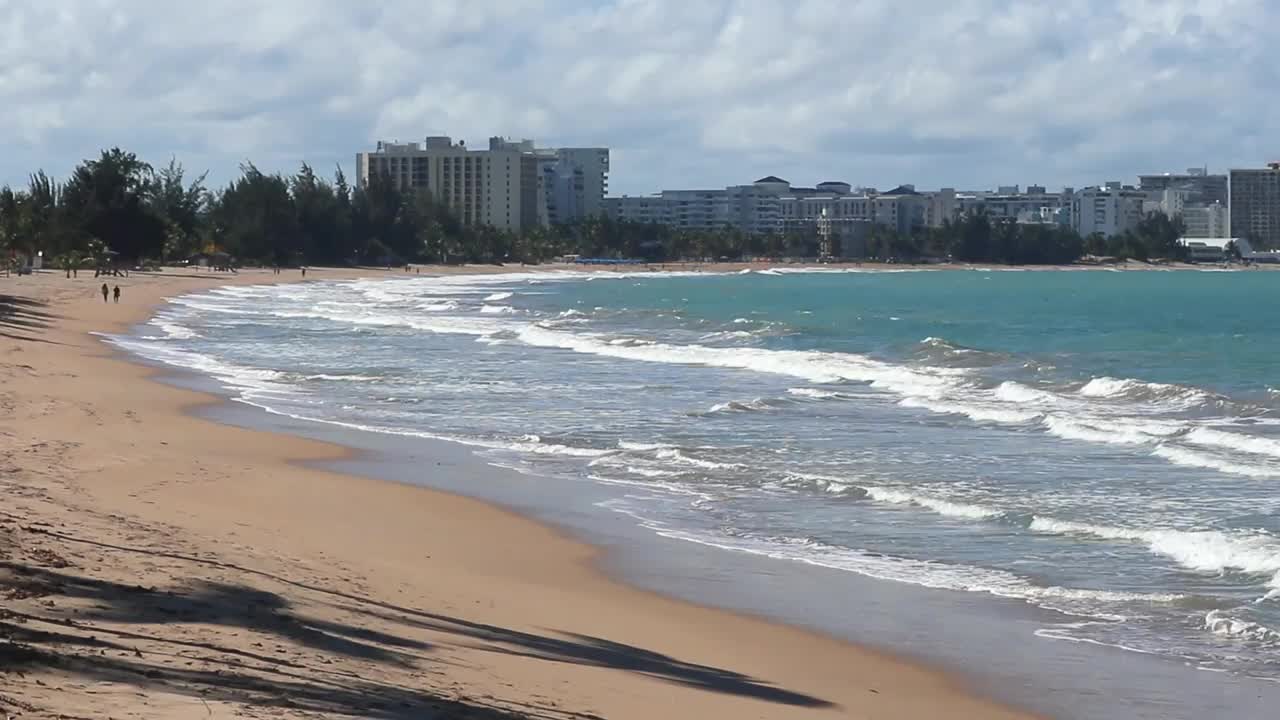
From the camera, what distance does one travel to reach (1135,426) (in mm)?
24406

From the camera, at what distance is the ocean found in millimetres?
13266

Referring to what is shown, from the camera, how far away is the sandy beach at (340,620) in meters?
7.69

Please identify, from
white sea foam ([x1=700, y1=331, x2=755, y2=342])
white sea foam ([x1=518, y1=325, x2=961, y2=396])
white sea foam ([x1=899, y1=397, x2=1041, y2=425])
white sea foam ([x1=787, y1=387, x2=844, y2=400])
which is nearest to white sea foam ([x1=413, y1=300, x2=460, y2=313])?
white sea foam ([x1=700, y1=331, x2=755, y2=342])

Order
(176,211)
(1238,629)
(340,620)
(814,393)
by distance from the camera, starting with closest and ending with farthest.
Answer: (340,620)
(1238,629)
(814,393)
(176,211)

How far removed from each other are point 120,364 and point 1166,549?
24.7m

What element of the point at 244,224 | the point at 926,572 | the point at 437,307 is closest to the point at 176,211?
the point at 244,224

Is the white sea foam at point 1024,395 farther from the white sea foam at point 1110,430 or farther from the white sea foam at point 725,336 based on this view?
the white sea foam at point 725,336

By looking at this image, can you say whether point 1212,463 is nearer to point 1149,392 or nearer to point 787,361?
point 1149,392

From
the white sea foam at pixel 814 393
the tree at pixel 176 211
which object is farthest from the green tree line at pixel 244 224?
the white sea foam at pixel 814 393

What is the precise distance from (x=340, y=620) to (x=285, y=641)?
102cm

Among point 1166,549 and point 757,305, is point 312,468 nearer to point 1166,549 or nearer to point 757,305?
point 1166,549

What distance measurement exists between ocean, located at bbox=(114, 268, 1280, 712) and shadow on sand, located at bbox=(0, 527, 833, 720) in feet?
10.9

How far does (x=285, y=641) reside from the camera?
8.89 meters

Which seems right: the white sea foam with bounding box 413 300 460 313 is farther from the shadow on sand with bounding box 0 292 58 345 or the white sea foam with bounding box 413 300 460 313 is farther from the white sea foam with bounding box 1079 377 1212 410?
the white sea foam with bounding box 1079 377 1212 410
